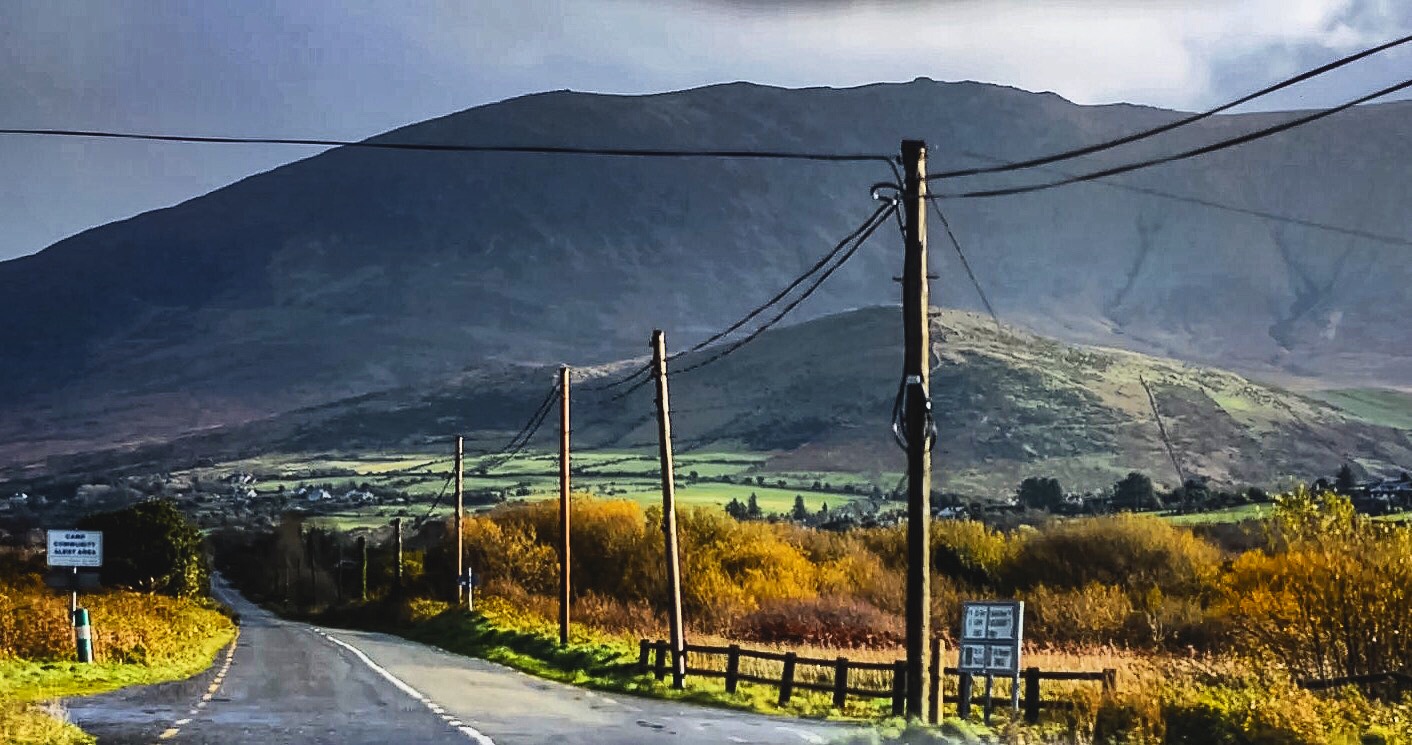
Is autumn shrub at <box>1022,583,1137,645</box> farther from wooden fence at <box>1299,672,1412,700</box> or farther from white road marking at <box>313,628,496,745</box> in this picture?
wooden fence at <box>1299,672,1412,700</box>

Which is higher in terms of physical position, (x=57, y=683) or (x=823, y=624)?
(x=57, y=683)

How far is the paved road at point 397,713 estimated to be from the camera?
86.4 ft

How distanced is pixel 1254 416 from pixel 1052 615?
Answer: 422 feet

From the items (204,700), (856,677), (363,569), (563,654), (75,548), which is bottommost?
(363,569)

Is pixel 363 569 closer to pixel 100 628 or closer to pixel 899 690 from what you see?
A: pixel 100 628

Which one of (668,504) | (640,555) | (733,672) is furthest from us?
(640,555)

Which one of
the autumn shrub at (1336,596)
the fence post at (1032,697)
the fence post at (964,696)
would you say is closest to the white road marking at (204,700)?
the fence post at (964,696)

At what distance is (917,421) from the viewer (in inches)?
1019

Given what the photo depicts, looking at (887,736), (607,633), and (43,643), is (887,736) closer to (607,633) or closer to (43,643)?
(43,643)

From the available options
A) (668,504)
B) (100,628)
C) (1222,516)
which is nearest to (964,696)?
(668,504)

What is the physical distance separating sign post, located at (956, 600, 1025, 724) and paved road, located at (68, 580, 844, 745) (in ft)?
7.53

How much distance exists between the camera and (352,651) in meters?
59.7

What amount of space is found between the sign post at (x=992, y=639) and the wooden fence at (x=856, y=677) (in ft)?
1.93

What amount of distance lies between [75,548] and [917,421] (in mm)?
26151
